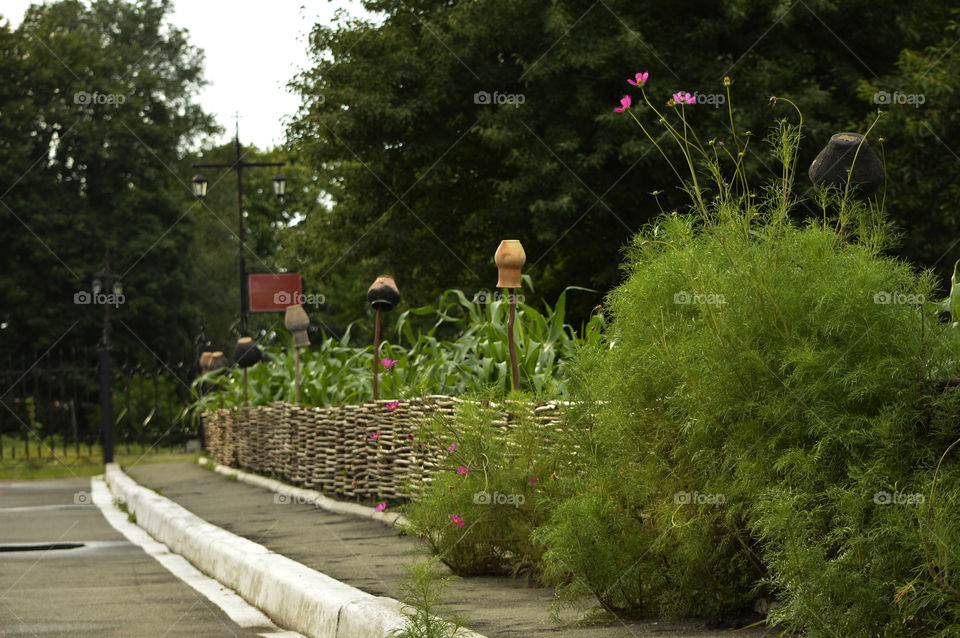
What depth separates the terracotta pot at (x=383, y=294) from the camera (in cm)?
1170

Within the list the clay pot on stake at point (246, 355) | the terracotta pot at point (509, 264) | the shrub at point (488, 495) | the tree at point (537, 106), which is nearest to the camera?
the shrub at point (488, 495)

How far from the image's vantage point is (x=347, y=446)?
39.4ft

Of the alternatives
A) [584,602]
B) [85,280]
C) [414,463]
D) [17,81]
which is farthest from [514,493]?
[17,81]

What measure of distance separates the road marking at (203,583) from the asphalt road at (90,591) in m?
0.07

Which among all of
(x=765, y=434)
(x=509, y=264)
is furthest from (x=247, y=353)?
(x=765, y=434)

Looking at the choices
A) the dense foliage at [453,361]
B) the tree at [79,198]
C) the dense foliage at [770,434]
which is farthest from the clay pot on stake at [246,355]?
the tree at [79,198]

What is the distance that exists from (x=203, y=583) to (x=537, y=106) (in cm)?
1354

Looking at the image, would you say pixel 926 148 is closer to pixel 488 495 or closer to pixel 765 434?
pixel 488 495

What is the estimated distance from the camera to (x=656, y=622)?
507 centimetres

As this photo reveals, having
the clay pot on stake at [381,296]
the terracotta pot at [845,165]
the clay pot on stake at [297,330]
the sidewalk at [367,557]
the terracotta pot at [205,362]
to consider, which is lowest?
the sidewalk at [367,557]

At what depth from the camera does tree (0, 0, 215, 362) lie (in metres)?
39.5

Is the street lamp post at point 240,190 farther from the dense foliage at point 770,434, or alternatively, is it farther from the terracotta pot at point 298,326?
the dense foliage at point 770,434

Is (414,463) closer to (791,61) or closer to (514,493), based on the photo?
(514,493)

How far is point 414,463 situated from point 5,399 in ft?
90.2
